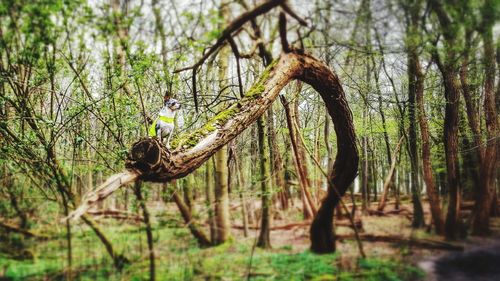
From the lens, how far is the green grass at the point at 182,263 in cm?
536

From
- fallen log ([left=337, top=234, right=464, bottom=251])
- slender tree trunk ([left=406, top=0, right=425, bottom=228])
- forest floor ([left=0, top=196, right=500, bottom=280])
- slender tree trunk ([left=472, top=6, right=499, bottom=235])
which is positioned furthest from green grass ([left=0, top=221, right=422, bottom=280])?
slender tree trunk ([left=472, top=6, right=499, bottom=235])

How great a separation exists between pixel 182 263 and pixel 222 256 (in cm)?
96

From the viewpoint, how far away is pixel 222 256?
6.88 m

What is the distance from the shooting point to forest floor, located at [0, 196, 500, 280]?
5270 millimetres

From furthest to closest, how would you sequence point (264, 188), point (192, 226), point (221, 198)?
point (221, 198), point (192, 226), point (264, 188)

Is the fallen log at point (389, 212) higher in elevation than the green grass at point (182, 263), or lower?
higher

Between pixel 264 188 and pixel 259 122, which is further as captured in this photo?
pixel 264 188

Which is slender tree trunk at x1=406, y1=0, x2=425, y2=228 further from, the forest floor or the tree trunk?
the tree trunk

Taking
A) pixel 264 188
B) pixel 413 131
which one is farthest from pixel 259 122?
pixel 413 131

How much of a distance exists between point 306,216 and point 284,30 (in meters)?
5.71

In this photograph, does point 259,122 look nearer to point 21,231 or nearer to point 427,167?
point 427,167

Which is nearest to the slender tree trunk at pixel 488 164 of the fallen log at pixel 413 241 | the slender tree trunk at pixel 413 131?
the fallen log at pixel 413 241

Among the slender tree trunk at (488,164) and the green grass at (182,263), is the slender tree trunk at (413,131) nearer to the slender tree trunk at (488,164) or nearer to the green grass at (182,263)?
the slender tree trunk at (488,164)

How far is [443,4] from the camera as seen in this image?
3.85 m
